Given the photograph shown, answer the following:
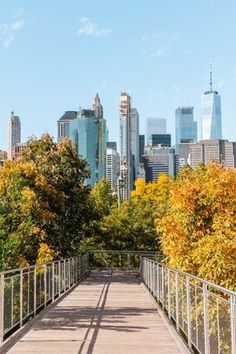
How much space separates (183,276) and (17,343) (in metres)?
3.13

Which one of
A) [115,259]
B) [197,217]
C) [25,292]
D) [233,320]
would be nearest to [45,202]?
[115,259]

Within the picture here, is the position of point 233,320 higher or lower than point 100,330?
higher

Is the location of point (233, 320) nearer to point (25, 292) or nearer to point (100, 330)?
point (100, 330)

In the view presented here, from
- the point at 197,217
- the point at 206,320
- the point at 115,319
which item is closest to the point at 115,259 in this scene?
the point at 197,217

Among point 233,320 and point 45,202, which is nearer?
point 233,320

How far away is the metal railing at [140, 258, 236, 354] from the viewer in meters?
Answer: 6.60

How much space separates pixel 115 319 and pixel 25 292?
7.27 ft

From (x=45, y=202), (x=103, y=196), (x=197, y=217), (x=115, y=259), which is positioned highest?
(x=103, y=196)

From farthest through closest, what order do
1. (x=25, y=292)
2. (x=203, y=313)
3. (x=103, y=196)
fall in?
1. (x=103, y=196)
2. (x=25, y=292)
3. (x=203, y=313)

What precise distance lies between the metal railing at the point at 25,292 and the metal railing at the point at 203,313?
3.12 metres

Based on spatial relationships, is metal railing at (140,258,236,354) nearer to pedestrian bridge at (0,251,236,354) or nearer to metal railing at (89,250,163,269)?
pedestrian bridge at (0,251,236,354)

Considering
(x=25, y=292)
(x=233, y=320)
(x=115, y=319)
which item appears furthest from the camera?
(x=115, y=319)

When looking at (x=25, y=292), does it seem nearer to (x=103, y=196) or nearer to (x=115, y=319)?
(x=115, y=319)

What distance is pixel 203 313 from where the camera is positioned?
8.20 metres
